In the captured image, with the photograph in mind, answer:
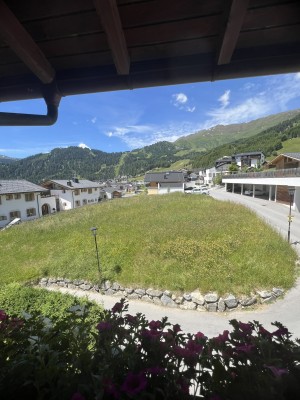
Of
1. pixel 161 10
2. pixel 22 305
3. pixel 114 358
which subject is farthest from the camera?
pixel 22 305

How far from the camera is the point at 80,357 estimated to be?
4.90 ft

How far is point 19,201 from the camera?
101 feet

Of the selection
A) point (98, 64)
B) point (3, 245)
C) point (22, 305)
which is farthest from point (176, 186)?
point (98, 64)

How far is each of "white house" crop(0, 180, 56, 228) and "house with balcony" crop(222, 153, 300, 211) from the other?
31.8 metres

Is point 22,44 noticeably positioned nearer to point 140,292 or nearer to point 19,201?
point 140,292

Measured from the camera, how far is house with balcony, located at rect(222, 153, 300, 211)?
22.0 meters

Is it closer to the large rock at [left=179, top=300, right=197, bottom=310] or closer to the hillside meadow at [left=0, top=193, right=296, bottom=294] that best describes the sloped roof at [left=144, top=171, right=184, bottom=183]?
the hillside meadow at [left=0, top=193, right=296, bottom=294]

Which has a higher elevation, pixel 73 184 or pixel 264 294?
pixel 73 184

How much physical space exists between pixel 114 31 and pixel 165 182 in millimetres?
49898

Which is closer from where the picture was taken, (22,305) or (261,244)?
(22,305)

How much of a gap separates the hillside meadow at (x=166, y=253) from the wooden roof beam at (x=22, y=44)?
30.9 ft

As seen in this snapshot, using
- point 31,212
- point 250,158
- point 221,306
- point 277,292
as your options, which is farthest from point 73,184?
point 250,158

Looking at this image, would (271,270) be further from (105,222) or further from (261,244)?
(105,222)

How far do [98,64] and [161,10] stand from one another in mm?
762
